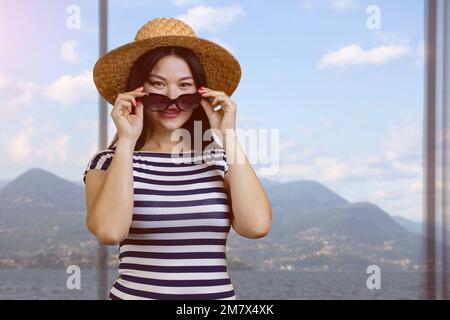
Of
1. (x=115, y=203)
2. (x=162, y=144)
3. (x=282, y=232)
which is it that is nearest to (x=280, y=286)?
(x=282, y=232)

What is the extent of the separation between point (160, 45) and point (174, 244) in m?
0.36

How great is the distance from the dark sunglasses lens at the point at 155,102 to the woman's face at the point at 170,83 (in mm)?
20

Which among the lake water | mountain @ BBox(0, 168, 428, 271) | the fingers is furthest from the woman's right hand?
the lake water

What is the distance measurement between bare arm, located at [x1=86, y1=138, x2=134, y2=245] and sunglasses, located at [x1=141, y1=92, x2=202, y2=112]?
0.08 metres

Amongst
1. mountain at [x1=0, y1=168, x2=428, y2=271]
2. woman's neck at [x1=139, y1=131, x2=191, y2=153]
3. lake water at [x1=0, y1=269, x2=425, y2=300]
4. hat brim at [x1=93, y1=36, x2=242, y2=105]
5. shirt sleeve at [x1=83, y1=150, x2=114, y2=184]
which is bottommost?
lake water at [x1=0, y1=269, x2=425, y2=300]

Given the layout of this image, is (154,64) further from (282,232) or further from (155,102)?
(282,232)

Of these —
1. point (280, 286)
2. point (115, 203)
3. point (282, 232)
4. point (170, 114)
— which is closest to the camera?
point (115, 203)

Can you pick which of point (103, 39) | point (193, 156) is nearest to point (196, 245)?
point (193, 156)

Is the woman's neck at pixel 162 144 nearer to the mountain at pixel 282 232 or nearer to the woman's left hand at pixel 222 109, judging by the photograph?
the woman's left hand at pixel 222 109

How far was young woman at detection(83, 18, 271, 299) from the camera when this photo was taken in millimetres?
1032

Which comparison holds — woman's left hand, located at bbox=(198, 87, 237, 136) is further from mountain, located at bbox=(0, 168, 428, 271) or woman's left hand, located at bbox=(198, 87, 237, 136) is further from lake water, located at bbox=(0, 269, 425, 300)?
lake water, located at bbox=(0, 269, 425, 300)

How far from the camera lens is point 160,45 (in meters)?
1.15
